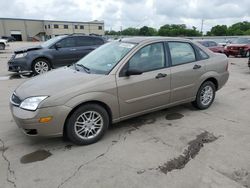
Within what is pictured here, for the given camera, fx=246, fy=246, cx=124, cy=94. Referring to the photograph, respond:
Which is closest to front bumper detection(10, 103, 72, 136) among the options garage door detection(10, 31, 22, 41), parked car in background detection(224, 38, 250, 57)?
parked car in background detection(224, 38, 250, 57)

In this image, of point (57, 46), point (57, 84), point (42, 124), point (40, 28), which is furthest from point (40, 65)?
point (40, 28)

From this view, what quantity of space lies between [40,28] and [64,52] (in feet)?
261

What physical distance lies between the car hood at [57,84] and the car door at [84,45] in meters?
6.18

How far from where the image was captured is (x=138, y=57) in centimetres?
421

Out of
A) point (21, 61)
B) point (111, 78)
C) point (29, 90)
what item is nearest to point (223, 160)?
point (111, 78)

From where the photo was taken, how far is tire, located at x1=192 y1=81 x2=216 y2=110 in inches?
205

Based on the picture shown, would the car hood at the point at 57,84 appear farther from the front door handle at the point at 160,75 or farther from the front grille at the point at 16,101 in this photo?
the front door handle at the point at 160,75

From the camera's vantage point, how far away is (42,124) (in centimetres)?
342

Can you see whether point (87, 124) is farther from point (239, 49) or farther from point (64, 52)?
point (239, 49)

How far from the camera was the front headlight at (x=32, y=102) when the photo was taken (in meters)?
3.40

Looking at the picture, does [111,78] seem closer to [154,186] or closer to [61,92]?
[61,92]

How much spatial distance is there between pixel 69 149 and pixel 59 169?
53 cm

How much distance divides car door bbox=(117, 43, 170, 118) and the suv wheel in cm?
620

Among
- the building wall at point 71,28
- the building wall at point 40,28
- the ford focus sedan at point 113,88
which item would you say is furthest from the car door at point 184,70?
the building wall at point 71,28
